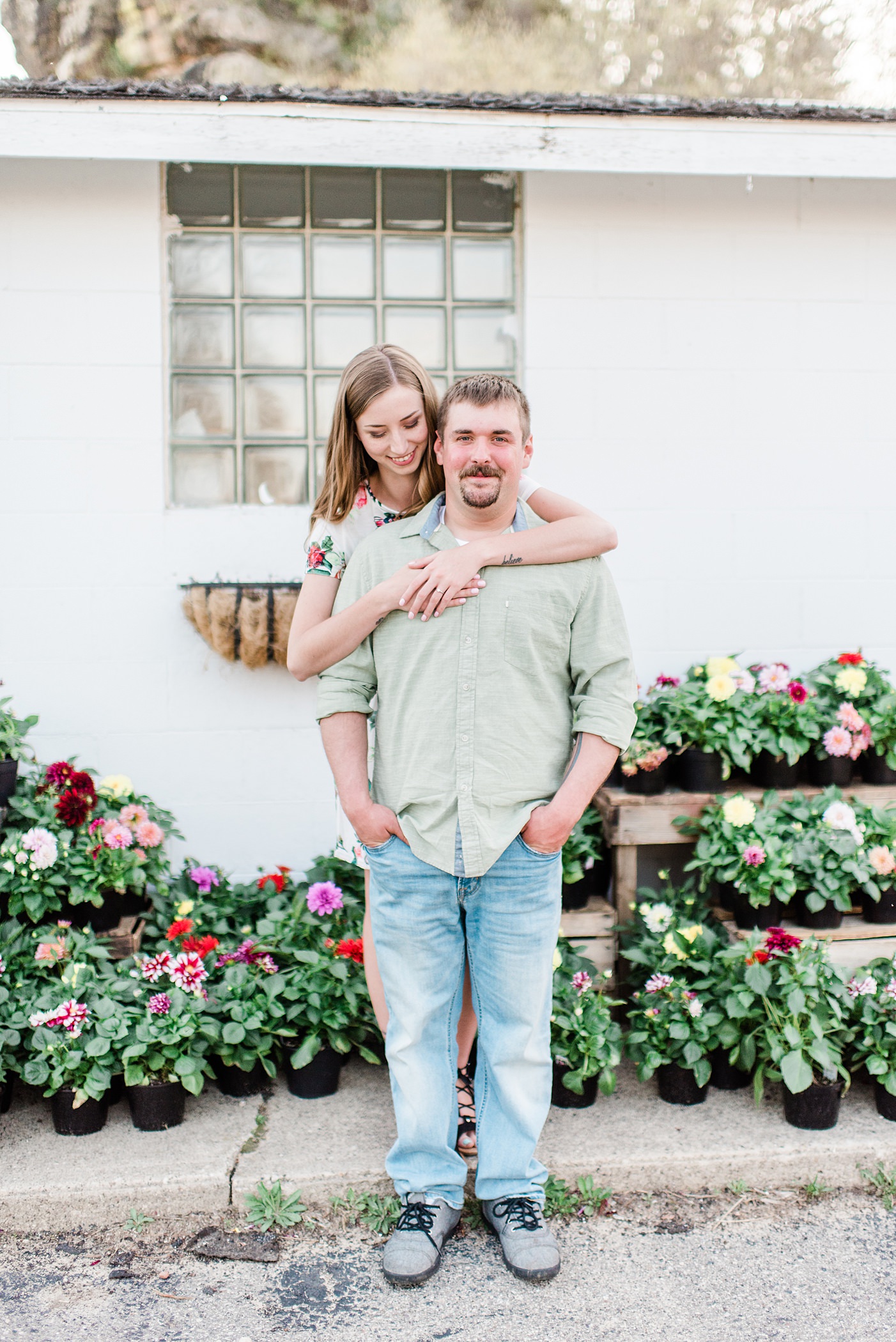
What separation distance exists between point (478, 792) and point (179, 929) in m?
1.37

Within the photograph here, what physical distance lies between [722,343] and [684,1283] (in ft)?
10.0

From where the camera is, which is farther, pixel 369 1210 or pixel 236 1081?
pixel 236 1081

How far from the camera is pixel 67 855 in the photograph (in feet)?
10.4

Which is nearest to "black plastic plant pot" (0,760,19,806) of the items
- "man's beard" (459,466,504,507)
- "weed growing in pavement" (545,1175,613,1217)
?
"man's beard" (459,466,504,507)

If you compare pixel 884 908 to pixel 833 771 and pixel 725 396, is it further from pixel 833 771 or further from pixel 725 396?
pixel 725 396

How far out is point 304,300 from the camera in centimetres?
384

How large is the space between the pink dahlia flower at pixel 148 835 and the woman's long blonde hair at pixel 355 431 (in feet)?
4.26

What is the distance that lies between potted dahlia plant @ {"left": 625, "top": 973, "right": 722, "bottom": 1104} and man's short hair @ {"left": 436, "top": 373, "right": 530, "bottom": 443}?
1695 mm

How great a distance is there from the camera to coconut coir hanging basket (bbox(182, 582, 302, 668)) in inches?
143

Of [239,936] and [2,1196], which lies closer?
[2,1196]

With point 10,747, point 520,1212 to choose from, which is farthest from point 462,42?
point 520,1212

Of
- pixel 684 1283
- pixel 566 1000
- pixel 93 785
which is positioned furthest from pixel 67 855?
pixel 684 1283

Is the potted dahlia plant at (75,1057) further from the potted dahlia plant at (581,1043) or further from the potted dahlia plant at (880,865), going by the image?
the potted dahlia plant at (880,865)

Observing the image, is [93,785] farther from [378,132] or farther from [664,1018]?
[378,132]
